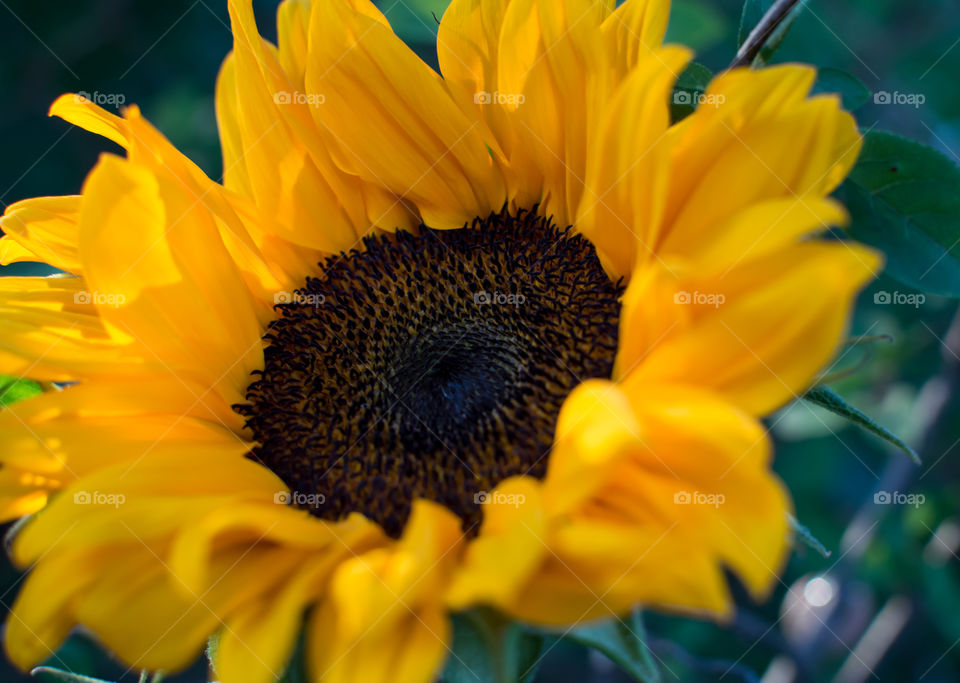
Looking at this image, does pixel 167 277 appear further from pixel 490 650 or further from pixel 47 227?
pixel 490 650

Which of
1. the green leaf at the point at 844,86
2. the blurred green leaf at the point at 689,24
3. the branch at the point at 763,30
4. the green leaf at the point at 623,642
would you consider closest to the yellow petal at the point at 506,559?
the green leaf at the point at 623,642

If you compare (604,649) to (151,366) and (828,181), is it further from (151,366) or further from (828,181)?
(151,366)

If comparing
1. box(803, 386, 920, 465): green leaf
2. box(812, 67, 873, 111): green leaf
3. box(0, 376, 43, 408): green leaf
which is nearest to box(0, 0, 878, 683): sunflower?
box(0, 376, 43, 408): green leaf

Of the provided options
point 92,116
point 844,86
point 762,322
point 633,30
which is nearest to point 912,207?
point 844,86

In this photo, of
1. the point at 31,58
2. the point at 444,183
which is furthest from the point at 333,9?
the point at 31,58

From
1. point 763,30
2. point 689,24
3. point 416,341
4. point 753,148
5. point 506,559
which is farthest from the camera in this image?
point 689,24

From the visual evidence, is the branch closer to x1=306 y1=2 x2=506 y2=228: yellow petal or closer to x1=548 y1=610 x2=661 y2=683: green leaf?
x1=306 y1=2 x2=506 y2=228: yellow petal
